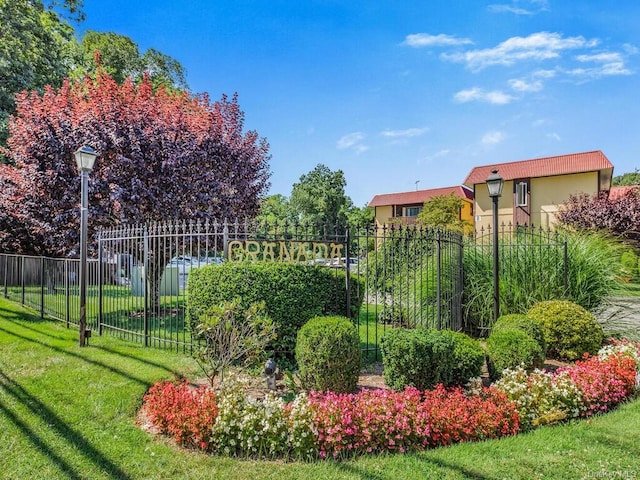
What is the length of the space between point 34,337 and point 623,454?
25.8ft

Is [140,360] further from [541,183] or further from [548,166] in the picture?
[548,166]

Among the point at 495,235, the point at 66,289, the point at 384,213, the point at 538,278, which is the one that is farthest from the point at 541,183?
the point at 66,289

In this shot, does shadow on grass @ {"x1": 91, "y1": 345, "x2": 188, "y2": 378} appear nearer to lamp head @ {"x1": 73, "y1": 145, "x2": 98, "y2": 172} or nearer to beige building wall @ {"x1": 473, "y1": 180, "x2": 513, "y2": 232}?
lamp head @ {"x1": 73, "y1": 145, "x2": 98, "y2": 172}

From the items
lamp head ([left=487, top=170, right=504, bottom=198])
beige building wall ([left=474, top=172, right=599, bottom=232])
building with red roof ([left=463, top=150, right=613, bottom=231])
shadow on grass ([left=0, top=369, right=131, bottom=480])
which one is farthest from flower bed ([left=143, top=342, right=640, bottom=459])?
building with red roof ([left=463, top=150, right=613, bottom=231])

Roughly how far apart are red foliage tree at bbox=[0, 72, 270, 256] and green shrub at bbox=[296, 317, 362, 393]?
566 cm

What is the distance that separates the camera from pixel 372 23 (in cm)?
818

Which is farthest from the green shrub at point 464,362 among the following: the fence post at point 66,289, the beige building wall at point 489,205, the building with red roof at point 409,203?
the building with red roof at point 409,203

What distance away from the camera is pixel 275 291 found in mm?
5586

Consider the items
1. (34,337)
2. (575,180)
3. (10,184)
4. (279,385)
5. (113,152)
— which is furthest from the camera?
(575,180)

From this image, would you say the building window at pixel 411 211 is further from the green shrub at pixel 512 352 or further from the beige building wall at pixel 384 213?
the green shrub at pixel 512 352

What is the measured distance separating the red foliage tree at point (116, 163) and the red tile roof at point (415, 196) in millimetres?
26980

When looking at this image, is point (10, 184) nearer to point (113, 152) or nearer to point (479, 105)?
point (113, 152)

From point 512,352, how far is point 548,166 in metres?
25.4

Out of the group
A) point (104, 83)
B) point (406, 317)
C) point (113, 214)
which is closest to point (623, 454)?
point (406, 317)
